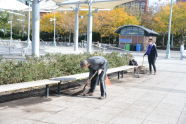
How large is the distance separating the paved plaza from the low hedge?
0.78 m

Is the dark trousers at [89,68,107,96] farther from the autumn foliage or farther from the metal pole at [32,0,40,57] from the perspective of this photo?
the autumn foliage

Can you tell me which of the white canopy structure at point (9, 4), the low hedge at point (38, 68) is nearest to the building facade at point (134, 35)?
the white canopy structure at point (9, 4)

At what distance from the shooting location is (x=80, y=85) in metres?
9.58

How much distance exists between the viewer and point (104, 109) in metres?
6.67

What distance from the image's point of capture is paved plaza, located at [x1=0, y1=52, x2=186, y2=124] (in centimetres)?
578

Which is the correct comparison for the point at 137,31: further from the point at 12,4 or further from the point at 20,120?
the point at 20,120

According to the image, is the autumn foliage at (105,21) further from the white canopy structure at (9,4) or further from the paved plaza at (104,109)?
the paved plaza at (104,109)

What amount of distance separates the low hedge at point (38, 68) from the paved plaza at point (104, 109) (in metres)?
0.78

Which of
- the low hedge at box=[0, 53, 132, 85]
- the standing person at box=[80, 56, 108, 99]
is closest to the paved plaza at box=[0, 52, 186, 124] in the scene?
the standing person at box=[80, 56, 108, 99]

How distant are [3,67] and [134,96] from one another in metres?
3.88

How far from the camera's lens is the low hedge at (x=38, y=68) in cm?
749

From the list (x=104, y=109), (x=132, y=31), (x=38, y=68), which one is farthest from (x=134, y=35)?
(x=104, y=109)

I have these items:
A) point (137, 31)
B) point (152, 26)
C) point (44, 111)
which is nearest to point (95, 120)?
point (44, 111)

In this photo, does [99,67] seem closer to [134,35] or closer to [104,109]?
[104,109]
